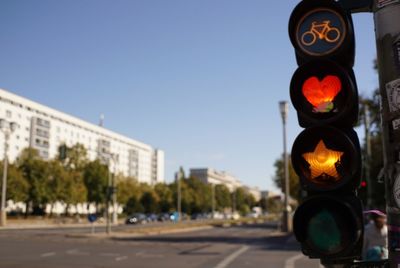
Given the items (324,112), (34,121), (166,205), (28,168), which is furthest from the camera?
(166,205)

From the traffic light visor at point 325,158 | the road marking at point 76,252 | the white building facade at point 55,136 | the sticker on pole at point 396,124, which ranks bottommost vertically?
the road marking at point 76,252

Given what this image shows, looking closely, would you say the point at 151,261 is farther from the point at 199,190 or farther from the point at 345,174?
the point at 199,190

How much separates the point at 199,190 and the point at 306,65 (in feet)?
440

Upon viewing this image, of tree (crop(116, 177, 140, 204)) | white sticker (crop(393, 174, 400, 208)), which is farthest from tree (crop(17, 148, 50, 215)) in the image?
white sticker (crop(393, 174, 400, 208))

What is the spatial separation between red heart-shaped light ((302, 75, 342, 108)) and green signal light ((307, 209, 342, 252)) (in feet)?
1.91

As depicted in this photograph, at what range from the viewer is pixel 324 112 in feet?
8.62

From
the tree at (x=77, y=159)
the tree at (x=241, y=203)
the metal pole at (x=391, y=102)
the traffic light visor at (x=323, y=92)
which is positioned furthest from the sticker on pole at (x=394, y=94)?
the tree at (x=241, y=203)

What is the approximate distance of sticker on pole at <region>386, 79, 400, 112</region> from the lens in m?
2.42

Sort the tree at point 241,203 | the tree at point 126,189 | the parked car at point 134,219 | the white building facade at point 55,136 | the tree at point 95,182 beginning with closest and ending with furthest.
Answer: the parked car at point 134,219 < the tree at point 95,182 < the tree at point 126,189 < the white building facade at point 55,136 < the tree at point 241,203

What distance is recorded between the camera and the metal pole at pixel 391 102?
7.70 feet

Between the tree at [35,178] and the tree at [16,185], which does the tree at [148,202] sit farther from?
the tree at [16,185]

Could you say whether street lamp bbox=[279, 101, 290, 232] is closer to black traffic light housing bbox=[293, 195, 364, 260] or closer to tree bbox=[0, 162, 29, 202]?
black traffic light housing bbox=[293, 195, 364, 260]

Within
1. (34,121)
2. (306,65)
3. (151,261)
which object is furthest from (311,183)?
(34,121)

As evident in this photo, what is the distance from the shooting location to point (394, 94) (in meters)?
2.44
